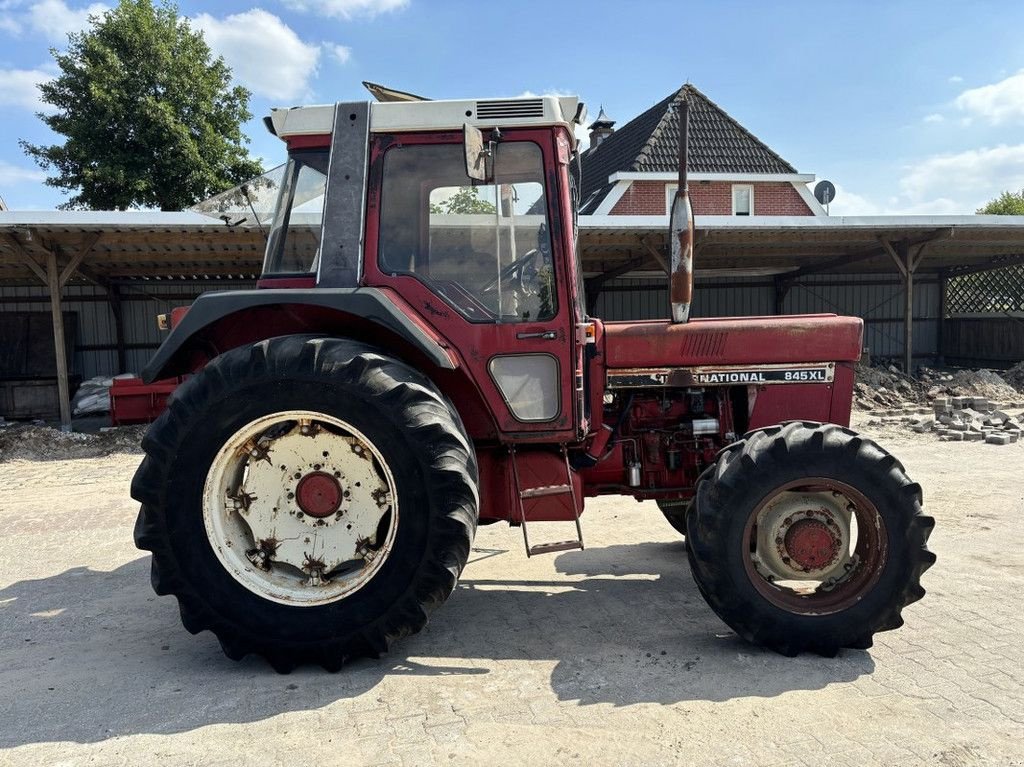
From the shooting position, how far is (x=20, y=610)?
149 inches

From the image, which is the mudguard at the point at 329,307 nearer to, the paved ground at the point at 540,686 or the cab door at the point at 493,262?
the cab door at the point at 493,262

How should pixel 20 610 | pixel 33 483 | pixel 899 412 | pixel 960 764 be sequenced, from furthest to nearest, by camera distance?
pixel 899 412
pixel 33 483
pixel 20 610
pixel 960 764

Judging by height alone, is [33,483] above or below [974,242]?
below

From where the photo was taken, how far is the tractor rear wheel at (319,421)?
285 cm

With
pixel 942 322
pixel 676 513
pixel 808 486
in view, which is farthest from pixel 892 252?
pixel 808 486

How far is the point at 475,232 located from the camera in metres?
3.26

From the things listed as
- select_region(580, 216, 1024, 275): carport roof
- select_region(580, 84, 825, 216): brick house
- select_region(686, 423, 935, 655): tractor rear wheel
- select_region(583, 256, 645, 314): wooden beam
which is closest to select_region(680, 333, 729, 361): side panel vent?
select_region(686, 423, 935, 655): tractor rear wheel

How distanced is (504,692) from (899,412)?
1046 centimetres

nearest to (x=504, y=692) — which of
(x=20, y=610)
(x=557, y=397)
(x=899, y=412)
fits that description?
(x=557, y=397)

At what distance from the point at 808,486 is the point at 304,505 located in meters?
2.24

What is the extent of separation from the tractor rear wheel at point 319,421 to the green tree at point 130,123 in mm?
19609

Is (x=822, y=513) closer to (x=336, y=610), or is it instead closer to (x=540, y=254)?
(x=540, y=254)

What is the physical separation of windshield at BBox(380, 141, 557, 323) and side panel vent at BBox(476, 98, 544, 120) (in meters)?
→ 0.12

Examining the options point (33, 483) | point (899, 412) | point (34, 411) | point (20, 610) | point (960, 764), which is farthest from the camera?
point (34, 411)
